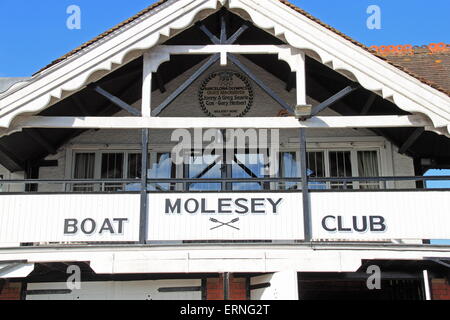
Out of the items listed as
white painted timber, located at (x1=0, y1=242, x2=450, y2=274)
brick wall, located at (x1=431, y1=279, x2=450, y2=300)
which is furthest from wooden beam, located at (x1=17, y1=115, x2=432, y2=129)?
brick wall, located at (x1=431, y1=279, x2=450, y2=300)

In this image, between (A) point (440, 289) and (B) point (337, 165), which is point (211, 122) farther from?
(A) point (440, 289)

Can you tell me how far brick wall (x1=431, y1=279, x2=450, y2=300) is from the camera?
11.3m

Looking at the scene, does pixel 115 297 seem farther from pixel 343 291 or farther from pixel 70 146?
pixel 343 291

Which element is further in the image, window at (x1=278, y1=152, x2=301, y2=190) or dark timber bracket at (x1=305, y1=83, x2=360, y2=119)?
window at (x1=278, y1=152, x2=301, y2=190)

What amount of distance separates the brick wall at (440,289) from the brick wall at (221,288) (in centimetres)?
386

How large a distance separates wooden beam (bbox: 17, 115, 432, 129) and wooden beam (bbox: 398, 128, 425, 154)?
0.74 m

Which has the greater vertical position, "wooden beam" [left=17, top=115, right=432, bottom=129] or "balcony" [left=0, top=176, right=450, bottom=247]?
"wooden beam" [left=17, top=115, right=432, bottom=129]

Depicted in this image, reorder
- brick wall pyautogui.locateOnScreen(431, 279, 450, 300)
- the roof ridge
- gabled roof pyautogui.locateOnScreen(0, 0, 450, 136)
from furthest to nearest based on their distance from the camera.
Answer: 1. the roof ridge
2. brick wall pyautogui.locateOnScreen(431, 279, 450, 300)
3. gabled roof pyautogui.locateOnScreen(0, 0, 450, 136)

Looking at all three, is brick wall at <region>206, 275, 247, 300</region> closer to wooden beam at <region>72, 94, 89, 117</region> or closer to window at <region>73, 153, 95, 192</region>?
window at <region>73, 153, 95, 192</region>

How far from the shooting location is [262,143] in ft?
40.3

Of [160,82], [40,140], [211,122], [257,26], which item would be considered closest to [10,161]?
[40,140]

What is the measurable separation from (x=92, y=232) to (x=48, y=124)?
6.82ft

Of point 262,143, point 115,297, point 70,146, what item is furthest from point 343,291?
point 70,146

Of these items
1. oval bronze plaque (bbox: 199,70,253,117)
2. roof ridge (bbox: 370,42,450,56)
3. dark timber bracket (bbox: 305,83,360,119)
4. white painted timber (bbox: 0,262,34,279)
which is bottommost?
white painted timber (bbox: 0,262,34,279)
